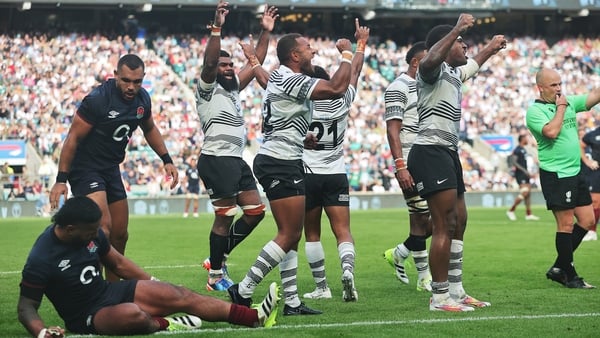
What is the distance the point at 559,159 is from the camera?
39.1ft

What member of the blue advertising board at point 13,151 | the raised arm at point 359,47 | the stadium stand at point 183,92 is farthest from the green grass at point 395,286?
the stadium stand at point 183,92

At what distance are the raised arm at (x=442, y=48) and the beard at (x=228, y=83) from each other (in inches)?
132

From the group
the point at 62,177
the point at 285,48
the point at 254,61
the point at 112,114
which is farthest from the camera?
the point at 254,61

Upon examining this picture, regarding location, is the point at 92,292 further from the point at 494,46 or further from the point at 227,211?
the point at 494,46

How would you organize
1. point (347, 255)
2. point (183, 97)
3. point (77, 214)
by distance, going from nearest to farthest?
point (77, 214)
point (347, 255)
point (183, 97)

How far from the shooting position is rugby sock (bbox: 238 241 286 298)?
9.05m

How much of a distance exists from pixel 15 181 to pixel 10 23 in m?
13.9

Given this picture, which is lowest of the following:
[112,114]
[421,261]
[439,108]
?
[421,261]

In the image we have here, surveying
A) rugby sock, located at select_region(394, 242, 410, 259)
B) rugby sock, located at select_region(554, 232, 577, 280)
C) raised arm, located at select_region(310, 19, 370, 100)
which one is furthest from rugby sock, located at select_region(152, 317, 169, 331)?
rugby sock, located at select_region(554, 232, 577, 280)

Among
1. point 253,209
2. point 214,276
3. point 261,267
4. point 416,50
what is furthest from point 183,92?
point 261,267

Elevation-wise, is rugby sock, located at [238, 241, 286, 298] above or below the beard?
below

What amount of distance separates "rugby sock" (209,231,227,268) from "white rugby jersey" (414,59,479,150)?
10.6ft

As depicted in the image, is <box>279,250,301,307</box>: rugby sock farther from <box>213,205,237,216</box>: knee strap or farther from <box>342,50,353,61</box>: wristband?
<box>213,205,237,216</box>: knee strap

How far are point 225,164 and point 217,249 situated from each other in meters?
1.02
